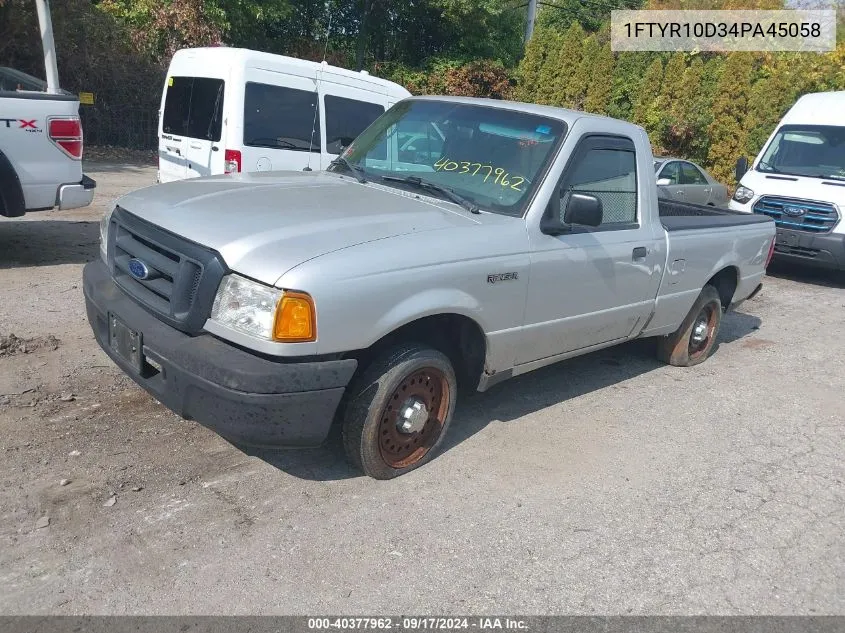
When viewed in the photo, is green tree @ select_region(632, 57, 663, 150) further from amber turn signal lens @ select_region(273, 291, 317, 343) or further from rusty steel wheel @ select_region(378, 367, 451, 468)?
amber turn signal lens @ select_region(273, 291, 317, 343)

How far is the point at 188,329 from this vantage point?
11.2 ft

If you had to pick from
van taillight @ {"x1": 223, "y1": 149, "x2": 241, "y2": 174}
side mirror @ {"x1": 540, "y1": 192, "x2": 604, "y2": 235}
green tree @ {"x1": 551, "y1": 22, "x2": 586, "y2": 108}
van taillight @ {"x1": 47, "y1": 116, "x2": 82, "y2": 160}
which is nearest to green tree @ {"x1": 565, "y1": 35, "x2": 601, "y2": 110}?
green tree @ {"x1": 551, "y1": 22, "x2": 586, "y2": 108}

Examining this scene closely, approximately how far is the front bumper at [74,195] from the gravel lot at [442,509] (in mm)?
1829

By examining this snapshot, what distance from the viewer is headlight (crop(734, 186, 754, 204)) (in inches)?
425

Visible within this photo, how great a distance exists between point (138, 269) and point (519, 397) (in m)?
2.78

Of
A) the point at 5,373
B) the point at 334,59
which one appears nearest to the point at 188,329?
the point at 5,373

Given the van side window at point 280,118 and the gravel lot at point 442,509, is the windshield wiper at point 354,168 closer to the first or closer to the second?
the gravel lot at point 442,509

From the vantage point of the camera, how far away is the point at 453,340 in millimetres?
4230

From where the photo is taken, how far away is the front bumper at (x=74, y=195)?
7.07 m

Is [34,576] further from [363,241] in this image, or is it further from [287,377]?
[363,241]

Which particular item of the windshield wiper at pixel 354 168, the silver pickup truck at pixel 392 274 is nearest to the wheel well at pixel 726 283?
the silver pickup truck at pixel 392 274

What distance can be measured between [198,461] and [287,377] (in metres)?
1.06

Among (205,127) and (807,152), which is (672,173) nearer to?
(807,152)

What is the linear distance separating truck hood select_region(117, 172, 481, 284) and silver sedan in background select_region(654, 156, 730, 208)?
900 cm
